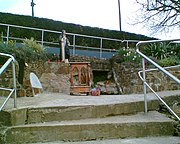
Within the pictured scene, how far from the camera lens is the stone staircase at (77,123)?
2797mm

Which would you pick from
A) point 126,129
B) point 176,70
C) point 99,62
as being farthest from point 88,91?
point 126,129

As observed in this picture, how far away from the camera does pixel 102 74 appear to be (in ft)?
31.5

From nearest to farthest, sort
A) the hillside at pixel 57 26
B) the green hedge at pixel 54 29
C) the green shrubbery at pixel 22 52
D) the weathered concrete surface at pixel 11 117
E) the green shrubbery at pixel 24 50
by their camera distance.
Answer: the weathered concrete surface at pixel 11 117 < the green shrubbery at pixel 22 52 < the green shrubbery at pixel 24 50 < the green hedge at pixel 54 29 < the hillside at pixel 57 26

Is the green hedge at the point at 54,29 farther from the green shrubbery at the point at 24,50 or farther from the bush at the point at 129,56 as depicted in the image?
the bush at the point at 129,56

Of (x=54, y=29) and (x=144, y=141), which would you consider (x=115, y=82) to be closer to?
(x=54, y=29)

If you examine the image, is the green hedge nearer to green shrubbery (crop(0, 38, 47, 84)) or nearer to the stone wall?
green shrubbery (crop(0, 38, 47, 84))

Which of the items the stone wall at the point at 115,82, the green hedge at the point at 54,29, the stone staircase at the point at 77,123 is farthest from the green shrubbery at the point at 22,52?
the green hedge at the point at 54,29

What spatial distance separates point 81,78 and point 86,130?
4.00 metres

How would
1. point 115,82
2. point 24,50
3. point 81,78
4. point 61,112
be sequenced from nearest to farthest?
point 61,112 → point 24,50 → point 81,78 → point 115,82

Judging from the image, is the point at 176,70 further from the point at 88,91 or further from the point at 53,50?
the point at 53,50

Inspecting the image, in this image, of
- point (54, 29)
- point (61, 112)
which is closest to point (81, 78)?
point (61, 112)

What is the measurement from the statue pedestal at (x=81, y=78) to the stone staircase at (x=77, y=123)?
317cm

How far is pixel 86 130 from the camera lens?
2.86 meters

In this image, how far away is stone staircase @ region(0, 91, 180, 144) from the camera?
9.18ft
